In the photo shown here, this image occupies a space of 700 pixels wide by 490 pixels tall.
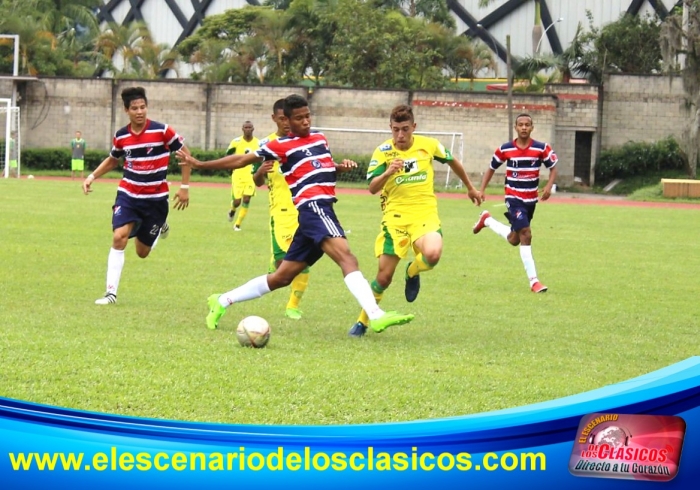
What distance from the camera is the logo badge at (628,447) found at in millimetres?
2051

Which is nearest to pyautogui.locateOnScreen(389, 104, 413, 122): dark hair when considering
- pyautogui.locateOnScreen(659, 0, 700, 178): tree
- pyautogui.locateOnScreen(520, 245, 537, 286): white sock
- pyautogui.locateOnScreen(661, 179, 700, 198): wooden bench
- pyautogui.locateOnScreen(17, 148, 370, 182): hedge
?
pyautogui.locateOnScreen(520, 245, 537, 286): white sock

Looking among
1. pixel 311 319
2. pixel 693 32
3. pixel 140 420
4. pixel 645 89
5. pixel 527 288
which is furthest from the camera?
pixel 645 89

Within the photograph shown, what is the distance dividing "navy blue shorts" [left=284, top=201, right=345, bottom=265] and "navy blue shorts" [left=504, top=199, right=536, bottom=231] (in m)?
5.08

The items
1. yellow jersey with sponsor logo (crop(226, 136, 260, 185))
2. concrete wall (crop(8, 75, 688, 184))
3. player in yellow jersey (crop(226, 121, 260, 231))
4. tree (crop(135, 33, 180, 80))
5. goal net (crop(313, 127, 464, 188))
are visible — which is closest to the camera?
yellow jersey with sponsor logo (crop(226, 136, 260, 185))

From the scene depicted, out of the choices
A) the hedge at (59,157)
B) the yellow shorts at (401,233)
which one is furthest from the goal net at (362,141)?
the yellow shorts at (401,233)

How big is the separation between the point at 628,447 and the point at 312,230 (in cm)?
661

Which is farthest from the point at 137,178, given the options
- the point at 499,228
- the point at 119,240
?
the point at 499,228

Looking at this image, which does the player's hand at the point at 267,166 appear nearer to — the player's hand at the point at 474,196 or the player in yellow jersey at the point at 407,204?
the player in yellow jersey at the point at 407,204

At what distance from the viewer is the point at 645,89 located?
47.9m

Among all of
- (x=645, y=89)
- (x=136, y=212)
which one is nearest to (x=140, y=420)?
(x=136, y=212)

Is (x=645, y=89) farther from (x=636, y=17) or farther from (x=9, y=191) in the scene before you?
(x=9, y=191)

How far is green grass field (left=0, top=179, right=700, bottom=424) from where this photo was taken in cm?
619

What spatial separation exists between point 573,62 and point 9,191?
3380 centimetres

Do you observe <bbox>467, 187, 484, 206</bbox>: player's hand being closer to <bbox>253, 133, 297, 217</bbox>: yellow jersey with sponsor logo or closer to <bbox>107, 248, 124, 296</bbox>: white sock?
<bbox>253, 133, 297, 217</bbox>: yellow jersey with sponsor logo
